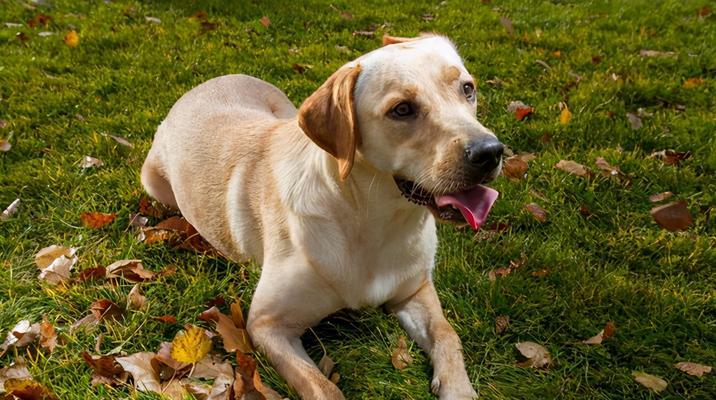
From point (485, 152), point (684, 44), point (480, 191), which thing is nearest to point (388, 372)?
point (480, 191)

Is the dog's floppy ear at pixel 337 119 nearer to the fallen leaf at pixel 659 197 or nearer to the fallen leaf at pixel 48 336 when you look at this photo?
the fallen leaf at pixel 48 336

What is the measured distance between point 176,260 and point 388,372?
1348mm

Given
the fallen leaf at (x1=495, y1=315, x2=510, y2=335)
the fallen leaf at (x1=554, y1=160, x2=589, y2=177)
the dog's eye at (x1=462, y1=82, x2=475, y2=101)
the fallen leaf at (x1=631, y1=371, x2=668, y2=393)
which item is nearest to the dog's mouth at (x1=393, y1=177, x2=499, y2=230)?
the dog's eye at (x1=462, y1=82, x2=475, y2=101)

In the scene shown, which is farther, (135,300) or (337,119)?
(135,300)

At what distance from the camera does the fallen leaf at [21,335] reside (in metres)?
2.57

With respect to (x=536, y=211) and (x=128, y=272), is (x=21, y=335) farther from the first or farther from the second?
(x=536, y=211)

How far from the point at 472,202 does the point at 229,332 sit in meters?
1.21

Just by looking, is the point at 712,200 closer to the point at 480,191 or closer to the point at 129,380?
the point at 480,191

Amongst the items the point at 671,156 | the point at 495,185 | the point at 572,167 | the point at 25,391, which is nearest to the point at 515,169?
the point at 495,185

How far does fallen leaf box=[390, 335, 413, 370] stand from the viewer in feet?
8.36

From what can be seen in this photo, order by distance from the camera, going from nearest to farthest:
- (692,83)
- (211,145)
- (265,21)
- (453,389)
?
1. (453,389)
2. (211,145)
3. (692,83)
4. (265,21)

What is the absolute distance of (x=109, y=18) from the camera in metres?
6.52

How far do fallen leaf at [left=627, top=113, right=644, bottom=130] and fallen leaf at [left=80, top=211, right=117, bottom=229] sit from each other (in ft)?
12.0

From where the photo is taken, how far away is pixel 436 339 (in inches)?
101
